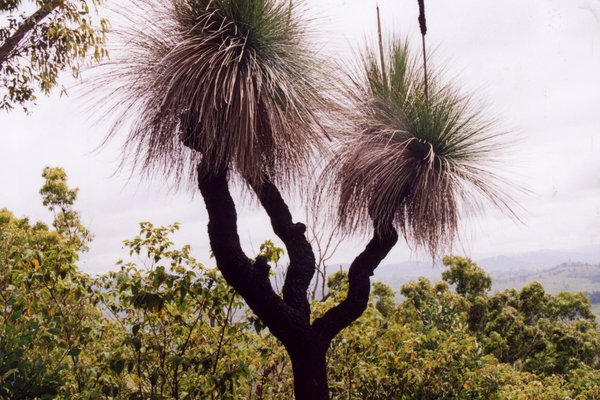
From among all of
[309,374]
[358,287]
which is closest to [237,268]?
[309,374]

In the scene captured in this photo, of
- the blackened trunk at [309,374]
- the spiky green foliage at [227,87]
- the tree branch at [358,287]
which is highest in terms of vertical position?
the spiky green foliage at [227,87]

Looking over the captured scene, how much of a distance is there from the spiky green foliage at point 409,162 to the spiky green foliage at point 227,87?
53cm

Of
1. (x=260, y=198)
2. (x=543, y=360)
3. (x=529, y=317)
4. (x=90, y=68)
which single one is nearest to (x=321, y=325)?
(x=260, y=198)

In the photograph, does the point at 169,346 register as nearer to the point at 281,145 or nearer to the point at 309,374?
the point at 309,374

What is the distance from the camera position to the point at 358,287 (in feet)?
13.3

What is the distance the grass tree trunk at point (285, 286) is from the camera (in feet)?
11.8

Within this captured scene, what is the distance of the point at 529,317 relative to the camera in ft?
60.2

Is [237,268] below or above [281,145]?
below

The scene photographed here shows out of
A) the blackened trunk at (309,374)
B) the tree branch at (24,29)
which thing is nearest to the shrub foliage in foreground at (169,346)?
the blackened trunk at (309,374)

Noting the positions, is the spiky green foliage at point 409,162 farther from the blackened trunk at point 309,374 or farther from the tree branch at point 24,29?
the tree branch at point 24,29

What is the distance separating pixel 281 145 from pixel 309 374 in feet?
5.01

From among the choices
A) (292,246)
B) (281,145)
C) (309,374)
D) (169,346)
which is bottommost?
(309,374)

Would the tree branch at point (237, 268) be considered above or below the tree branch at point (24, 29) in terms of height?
below

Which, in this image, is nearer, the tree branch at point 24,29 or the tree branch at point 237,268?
the tree branch at point 237,268
